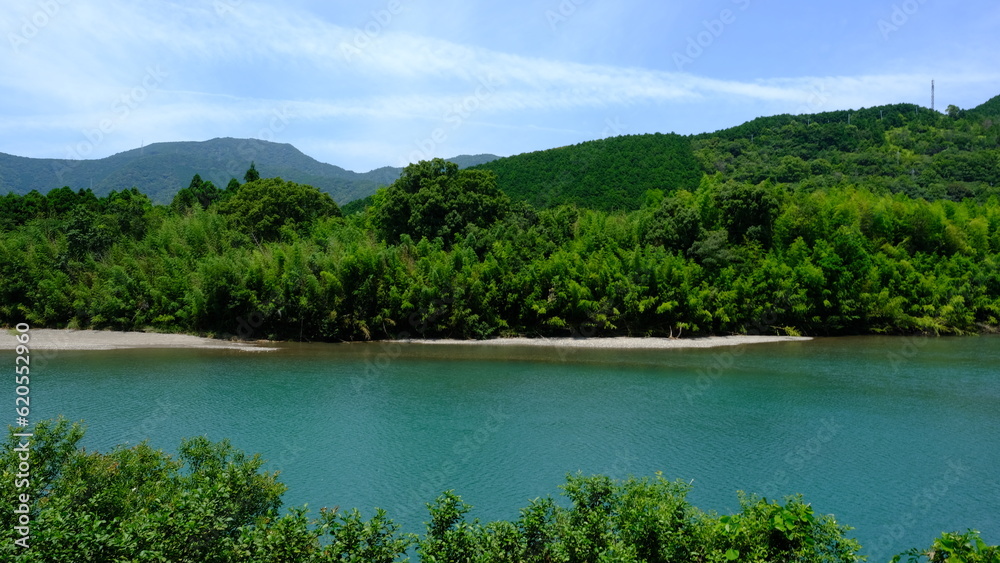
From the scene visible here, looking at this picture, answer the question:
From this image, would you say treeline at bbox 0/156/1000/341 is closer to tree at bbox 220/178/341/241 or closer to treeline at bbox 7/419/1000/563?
tree at bbox 220/178/341/241

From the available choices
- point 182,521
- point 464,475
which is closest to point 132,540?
point 182,521

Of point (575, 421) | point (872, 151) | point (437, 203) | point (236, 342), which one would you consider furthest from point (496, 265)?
point (872, 151)

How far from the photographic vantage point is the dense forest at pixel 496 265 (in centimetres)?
2956

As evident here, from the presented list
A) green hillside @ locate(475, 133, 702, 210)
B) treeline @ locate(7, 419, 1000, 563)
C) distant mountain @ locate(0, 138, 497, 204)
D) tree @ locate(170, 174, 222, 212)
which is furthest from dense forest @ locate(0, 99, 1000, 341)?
distant mountain @ locate(0, 138, 497, 204)

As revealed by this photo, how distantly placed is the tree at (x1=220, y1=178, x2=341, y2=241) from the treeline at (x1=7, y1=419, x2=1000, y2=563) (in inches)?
1192

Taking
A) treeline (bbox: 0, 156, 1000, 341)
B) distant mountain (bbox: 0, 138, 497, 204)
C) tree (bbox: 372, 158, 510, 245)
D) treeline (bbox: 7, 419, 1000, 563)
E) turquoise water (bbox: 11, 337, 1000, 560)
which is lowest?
turquoise water (bbox: 11, 337, 1000, 560)

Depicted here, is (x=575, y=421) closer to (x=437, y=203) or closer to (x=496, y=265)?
(x=496, y=265)

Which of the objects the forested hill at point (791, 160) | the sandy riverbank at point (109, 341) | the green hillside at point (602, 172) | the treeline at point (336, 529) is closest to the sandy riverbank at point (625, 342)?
the sandy riverbank at point (109, 341)

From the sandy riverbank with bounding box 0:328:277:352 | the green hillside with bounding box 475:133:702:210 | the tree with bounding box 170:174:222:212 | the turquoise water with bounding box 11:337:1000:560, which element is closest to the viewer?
the turquoise water with bounding box 11:337:1000:560

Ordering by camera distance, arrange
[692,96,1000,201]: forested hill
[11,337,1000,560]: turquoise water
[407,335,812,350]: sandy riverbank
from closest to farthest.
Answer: [11,337,1000,560]: turquoise water, [407,335,812,350]: sandy riverbank, [692,96,1000,201]: forested hill

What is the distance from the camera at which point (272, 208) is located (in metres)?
36.4

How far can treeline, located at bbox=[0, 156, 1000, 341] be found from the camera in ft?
96.9

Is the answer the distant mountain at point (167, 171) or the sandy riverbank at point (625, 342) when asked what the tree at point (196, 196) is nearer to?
the sandy riverbank at point (625, 342)

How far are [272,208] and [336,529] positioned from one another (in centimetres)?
3322
